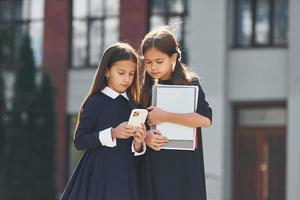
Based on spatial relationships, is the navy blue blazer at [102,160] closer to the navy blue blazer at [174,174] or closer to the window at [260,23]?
the navy blue blazer at [174,174]

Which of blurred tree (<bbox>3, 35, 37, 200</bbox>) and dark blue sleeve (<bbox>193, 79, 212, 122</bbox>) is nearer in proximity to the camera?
dark blue sleeve (<bbox>193, 79, 212, 122</bbox>)

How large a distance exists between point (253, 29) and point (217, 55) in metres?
1.28

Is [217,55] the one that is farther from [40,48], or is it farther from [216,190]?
[40,48]

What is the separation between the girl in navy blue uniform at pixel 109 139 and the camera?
6098 millimetres

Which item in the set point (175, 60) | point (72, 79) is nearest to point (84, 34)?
point (72, 79)

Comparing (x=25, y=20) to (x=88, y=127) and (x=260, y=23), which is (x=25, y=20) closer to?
(x=260, y=23)

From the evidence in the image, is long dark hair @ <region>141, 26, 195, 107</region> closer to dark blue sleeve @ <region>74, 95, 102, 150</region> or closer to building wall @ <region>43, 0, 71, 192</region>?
dark blue sleeve @ <region>74, 95, 102, 150</region>

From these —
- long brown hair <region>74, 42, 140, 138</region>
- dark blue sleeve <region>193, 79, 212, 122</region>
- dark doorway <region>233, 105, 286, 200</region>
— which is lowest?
dark doorway <region>233, 105, 286, 200</region>

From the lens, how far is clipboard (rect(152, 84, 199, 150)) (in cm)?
600

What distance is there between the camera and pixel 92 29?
88.3 ft

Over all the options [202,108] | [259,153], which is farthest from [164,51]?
[259,153]

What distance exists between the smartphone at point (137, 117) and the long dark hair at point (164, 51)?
1.20 ft

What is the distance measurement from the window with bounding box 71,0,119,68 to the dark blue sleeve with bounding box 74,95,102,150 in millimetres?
20209

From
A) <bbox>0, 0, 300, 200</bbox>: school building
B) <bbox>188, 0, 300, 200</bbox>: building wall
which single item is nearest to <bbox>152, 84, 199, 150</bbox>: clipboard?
<bbox>0, 0, 300, 200</bbox>: school building
